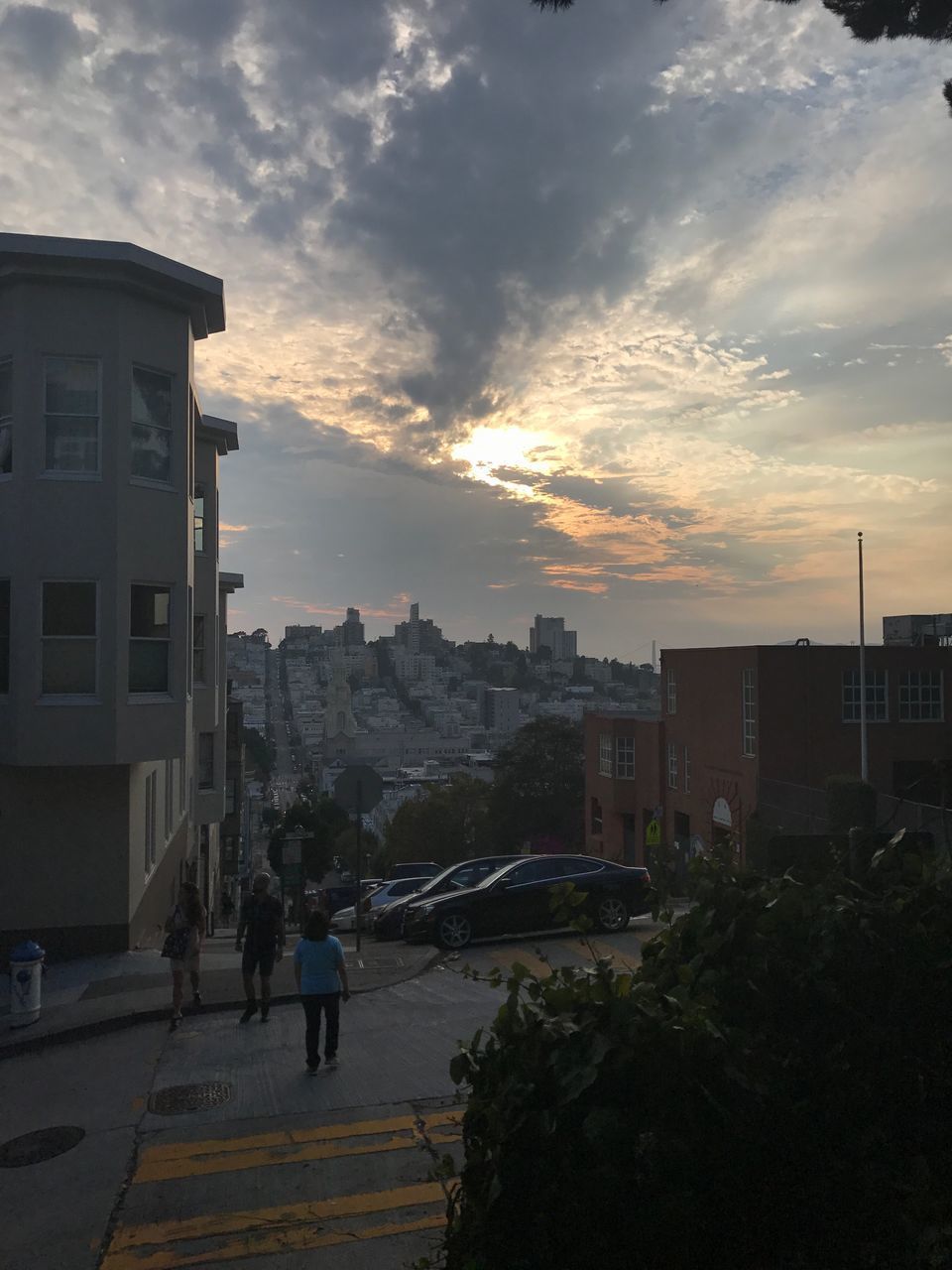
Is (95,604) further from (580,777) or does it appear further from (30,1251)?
(580,777)

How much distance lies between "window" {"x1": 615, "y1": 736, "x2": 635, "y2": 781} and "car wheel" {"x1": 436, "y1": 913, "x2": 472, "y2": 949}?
2805cm

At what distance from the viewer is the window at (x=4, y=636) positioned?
14.1 m

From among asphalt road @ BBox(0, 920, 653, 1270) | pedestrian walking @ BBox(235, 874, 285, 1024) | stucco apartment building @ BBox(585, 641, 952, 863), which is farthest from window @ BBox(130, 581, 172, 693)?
stucco apartment building @ BBox(585, 641, 952, 863)

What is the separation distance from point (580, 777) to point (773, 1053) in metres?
58.6

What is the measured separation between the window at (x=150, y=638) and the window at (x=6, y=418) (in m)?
2.56

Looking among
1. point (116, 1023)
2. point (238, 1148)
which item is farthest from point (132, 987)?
point (238, 1148)

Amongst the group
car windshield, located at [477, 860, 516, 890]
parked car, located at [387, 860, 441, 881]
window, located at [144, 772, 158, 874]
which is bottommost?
parked car, located at [387, 860, 441, 881]

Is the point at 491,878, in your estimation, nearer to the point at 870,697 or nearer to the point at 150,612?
the point at 150,612

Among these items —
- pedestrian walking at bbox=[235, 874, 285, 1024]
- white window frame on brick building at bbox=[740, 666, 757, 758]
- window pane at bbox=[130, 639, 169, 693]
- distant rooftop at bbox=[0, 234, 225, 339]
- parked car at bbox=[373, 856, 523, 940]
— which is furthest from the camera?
white window frame on brick building at bbox=[740, 666, 757, 758]

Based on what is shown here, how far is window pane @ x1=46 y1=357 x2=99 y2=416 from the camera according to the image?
14164mm

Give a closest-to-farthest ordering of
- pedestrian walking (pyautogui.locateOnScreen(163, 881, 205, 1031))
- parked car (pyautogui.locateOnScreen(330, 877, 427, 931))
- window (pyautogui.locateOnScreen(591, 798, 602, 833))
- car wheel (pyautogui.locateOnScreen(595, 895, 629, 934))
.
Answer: pedestrian walking (pyautogui.locateOnScreen(163, 881, 205, 1031))
car wheel (pyautogui.locateOnScreen(595, 895, 629, 934))
parked car (pyautogui.locateOnScreen(330, 877, 427, 931))
window (pyautogui.locateOnScreen(591, 798, 602, 833))

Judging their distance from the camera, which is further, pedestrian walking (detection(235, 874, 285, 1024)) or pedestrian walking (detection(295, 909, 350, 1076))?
pedestrian walking (detection(235, 874, 285, 1024))

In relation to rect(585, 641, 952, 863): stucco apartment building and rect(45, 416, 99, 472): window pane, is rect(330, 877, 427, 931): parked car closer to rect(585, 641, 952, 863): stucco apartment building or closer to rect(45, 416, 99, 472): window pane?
rect(585, 641, 952, 863): stucco apartment building

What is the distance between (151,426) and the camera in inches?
589
